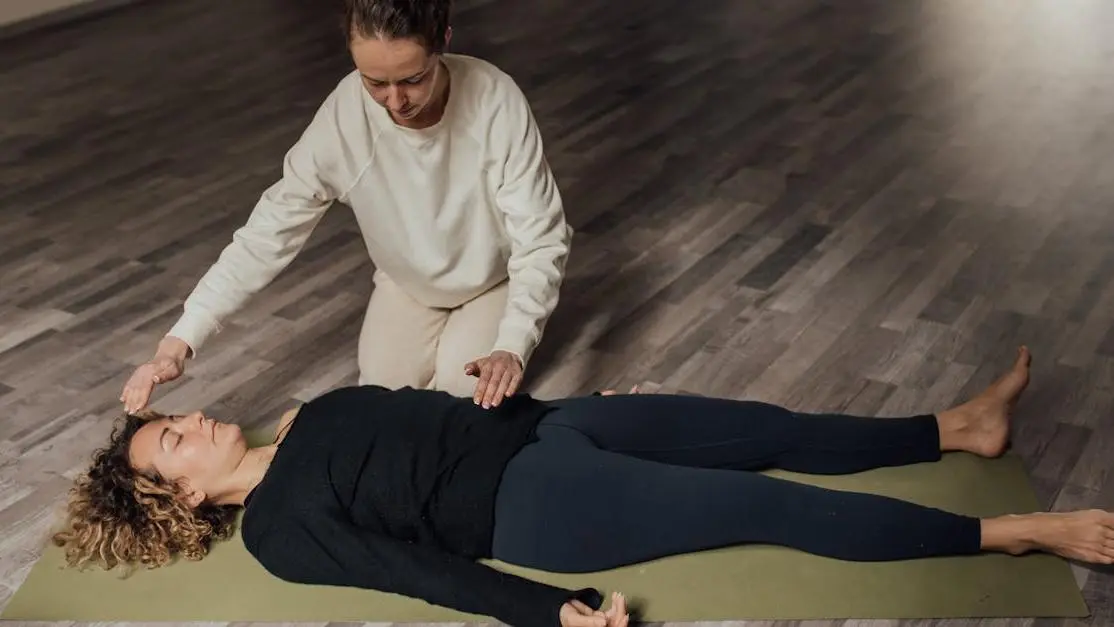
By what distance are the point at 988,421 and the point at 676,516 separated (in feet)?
2.04

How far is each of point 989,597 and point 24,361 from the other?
1951 mm

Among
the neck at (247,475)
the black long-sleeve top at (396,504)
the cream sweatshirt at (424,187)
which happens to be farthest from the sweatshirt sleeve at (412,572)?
the cream sweatshirt at (424,187)

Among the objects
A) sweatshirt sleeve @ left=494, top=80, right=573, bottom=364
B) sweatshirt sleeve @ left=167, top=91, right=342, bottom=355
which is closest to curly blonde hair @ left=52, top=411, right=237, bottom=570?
sweatshirt sleeve @ left=167, top=91, right=342, bottom=355

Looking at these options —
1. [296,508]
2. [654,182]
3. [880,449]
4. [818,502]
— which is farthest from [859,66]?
[296,508]

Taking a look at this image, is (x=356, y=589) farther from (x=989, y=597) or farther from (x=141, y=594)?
(x=989, y=597)

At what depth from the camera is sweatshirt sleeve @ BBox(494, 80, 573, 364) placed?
6.25ft

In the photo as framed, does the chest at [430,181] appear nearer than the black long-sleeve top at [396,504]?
No

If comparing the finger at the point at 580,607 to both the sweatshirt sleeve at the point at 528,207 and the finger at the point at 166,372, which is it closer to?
the sweatshirt sleeve at the point at 528,207

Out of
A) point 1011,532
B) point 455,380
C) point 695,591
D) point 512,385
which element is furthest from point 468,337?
point 1011,532

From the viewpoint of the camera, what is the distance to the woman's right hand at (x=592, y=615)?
61.1 inches

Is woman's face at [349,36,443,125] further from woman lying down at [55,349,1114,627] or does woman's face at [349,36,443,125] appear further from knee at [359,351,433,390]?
knee at [359,351,433,390]

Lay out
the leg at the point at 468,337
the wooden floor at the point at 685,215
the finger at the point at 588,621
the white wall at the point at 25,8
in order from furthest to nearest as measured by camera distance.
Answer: the white wall at the point at 25,8, the wooden floor at the point at 685,215, the leg at the point at 468,337, the finger at the point at 588,621

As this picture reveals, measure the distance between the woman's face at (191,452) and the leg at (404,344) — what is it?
0.45 m

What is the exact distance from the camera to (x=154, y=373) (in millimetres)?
1753
